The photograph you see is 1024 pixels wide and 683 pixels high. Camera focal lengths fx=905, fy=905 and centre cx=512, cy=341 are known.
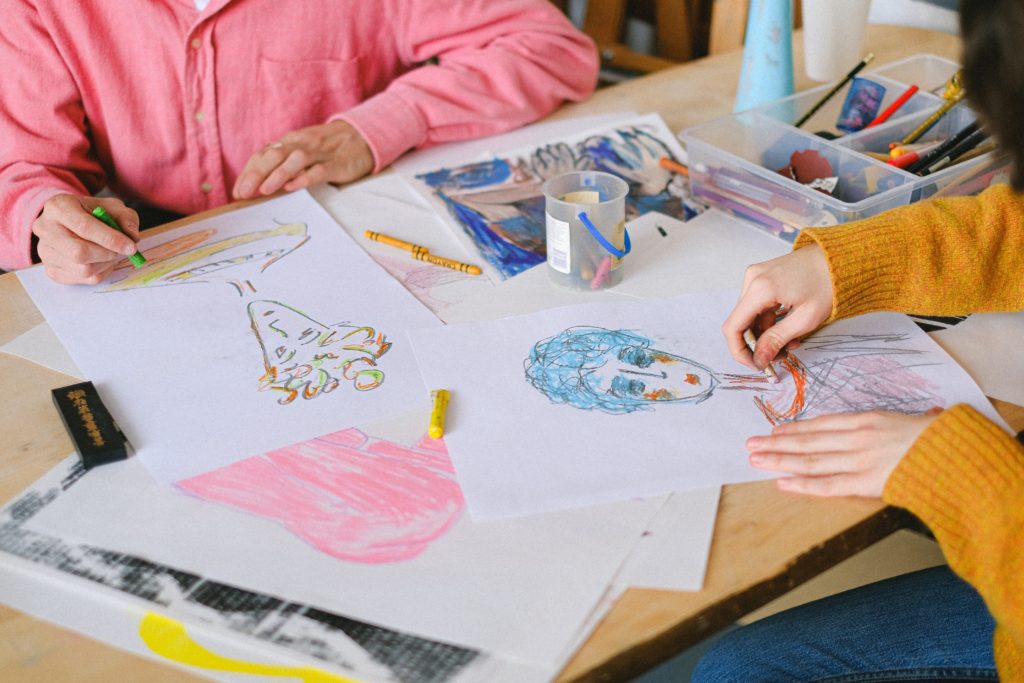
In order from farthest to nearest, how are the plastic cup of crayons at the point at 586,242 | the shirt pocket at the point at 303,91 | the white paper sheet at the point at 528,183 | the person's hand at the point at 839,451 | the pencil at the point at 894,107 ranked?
1. the shirt pocket at the point at 303,91
2. the pencil at the point at 894,107
3. the white paper sheet at the point at 528,183
4. the plastic cup of crayons at the point at 586,242
5. the person's hand at the point at 839,451

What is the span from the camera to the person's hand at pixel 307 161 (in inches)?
43.6

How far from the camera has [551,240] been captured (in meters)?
0.92

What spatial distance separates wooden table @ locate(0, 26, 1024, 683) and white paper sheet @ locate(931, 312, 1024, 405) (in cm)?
3

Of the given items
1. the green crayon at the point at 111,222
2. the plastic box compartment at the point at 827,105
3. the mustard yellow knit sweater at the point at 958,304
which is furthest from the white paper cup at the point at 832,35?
the green crayon at the point at 111,222

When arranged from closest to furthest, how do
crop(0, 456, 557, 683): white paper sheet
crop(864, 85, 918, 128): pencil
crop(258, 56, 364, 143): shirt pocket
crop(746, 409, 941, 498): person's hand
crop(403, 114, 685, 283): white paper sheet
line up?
crop(0, 456, 557, 683): white paper sheet, crop(746, 409, 941, 498): person's hand, crop(403, 114, 685, 283): white paper sheet, crop(864, 85, 918, 128): pencil, crop(258, 56, 364, 143): shirt pocket

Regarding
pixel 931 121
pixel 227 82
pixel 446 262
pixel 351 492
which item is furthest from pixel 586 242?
pixel 227 82

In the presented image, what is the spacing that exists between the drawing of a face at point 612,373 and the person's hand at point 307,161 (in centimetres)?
45

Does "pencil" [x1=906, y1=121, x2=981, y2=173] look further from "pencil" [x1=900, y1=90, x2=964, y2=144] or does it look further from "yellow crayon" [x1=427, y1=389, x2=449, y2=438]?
"yellow crayon" [x1=427, y1=389, x2=449, y2=438]

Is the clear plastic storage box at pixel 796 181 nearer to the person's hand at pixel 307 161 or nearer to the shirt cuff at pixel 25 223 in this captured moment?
the person's hand at pixel 307 161

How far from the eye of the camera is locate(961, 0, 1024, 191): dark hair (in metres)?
0.58

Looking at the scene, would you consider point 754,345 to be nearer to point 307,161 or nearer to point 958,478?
point 958,478

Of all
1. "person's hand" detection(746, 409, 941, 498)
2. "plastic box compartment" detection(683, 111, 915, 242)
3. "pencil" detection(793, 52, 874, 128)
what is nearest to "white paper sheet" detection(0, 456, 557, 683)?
"person's hand" detection(746, 409, 941, 498)

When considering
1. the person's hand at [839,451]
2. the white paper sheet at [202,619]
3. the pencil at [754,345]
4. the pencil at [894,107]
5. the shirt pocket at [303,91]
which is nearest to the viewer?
the white paper sheet at [202,619]

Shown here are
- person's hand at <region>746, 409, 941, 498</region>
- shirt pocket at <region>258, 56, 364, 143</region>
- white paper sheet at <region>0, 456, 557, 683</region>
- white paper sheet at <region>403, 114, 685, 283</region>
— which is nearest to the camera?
white paper sheet at <region>0, 456, 557, 683</region>
